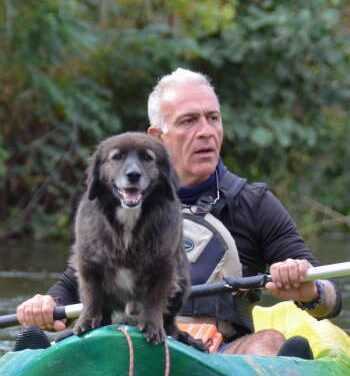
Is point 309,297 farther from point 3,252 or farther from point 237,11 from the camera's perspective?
point 237,11

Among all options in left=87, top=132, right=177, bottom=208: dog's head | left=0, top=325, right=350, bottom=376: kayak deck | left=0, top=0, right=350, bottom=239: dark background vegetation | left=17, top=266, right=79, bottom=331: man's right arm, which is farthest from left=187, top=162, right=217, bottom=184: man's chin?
left=0, top=0, right=350, bottom=239: dark background vegetation

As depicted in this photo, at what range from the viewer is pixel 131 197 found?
399 cm

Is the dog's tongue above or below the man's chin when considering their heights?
below

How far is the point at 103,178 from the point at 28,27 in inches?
336

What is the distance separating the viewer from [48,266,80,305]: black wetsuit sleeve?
16.8ft

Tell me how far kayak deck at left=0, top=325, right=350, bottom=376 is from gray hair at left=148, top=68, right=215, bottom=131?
1.41 metres

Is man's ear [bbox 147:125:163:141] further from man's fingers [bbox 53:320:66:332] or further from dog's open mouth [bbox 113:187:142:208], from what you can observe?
dog's open mouth [bbox 113:187:142:208]

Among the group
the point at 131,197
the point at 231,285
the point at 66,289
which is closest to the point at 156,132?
the point at 66,289

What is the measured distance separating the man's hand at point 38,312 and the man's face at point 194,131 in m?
0.76

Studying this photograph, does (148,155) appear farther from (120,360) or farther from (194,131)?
(194,131)

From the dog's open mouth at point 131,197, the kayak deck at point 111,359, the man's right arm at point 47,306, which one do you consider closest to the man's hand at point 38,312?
the man's right arm at point 47,306

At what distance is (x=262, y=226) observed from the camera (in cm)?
513

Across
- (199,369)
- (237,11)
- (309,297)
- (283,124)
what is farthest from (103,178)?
(237,11)

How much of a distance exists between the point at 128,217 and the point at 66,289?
1.18 meters
